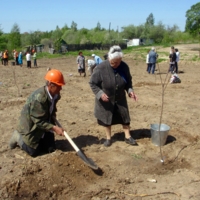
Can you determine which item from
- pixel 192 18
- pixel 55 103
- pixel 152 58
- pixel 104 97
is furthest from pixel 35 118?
pixel 192 18

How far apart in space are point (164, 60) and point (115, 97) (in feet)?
66.0

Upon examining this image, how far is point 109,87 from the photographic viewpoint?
4.82 m

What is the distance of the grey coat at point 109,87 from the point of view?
15.7 ft

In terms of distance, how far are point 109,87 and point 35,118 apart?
1.37 m

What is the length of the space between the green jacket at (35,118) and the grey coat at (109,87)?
2.85 feet

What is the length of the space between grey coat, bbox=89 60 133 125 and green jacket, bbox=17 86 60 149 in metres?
0.87

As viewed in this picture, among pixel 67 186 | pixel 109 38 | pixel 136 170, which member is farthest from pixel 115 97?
pixel 109 38

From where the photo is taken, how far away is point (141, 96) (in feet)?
30.8

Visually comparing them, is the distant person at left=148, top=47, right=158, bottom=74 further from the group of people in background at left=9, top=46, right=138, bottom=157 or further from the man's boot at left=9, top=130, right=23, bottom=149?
the man's boot at left=9, top=130, right=23, bottom=149

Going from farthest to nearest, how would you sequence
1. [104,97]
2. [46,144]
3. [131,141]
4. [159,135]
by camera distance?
[131,141] → [159,135] → [46,144] → [104,97]

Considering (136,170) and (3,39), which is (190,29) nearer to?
(3,39)

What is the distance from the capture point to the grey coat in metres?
4.80

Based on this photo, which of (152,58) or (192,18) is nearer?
(152,58)

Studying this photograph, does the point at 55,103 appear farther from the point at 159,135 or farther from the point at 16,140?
the point at 159,135
